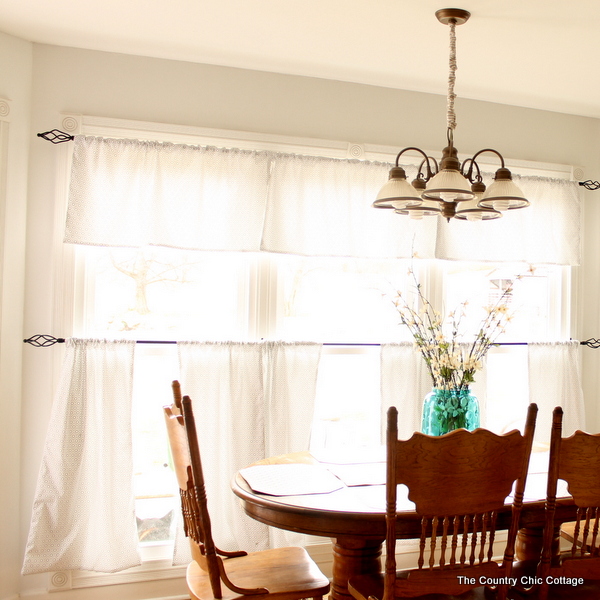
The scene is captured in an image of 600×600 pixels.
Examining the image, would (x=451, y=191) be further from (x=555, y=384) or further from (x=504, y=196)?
(x=555, y=384)

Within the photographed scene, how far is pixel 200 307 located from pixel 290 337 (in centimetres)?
50

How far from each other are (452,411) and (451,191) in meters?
0.89

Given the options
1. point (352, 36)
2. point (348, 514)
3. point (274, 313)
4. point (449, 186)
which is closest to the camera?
point (348, 514)

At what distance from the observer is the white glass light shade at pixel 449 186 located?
2043 millimetres

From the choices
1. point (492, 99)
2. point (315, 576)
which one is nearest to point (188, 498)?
point (315, 576)

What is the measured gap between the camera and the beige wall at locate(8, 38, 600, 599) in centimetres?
284

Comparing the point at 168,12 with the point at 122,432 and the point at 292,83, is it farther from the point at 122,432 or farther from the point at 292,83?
the point at 122,432

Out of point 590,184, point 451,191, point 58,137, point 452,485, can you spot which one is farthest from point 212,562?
point 590,184

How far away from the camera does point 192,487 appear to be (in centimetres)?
198

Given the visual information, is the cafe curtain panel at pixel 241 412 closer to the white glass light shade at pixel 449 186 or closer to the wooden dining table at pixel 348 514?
the wooden dining table at pixel 348 514

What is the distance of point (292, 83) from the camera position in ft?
10.5

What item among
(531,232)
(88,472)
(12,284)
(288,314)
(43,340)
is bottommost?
(88,472)

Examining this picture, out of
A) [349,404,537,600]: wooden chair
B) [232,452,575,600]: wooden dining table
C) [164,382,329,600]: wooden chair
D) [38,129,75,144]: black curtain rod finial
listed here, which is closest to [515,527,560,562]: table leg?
[232,452,575,600]: wooden dining table

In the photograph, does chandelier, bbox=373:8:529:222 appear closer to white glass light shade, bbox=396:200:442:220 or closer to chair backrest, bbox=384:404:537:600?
white glass light shade, bbox=396:200:442:220
